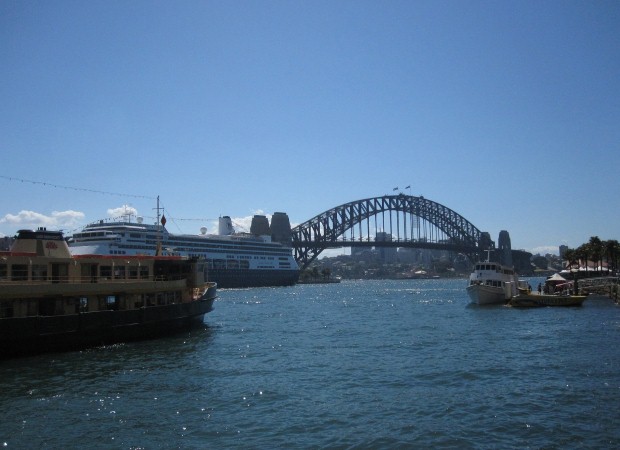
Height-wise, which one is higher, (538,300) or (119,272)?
(119,272)

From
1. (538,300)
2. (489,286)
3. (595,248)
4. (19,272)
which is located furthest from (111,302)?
(595,248)

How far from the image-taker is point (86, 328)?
32.1m

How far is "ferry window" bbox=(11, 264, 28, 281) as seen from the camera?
31256mm

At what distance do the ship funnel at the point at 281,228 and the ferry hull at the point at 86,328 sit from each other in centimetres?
14964

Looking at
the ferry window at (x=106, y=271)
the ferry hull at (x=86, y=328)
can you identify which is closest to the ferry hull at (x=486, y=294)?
the ferry hull at (x=86, y=328)

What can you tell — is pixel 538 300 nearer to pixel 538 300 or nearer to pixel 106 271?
pixel 538 300

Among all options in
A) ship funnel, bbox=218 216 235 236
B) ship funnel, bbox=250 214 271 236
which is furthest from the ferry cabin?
ship funnel, bbox=250 214 271 236

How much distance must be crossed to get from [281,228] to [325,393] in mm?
172247

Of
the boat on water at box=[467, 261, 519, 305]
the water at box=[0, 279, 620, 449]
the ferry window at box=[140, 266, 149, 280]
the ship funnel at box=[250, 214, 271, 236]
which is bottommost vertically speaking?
the water at box=[0, 279, 620, 449]

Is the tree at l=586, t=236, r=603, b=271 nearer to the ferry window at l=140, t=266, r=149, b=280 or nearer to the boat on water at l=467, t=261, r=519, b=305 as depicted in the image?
the boat on water at l=467, t=261, r=519, b=305

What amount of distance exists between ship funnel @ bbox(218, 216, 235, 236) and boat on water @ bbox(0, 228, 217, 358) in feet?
337

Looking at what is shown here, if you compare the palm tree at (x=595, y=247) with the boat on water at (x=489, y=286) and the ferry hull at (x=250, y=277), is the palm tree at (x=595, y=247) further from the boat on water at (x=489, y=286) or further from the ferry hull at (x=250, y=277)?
the ferry hull at (x=250, y=277)

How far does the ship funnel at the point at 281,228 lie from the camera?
190875 mm

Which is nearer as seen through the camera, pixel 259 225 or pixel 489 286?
pixel 489 286
